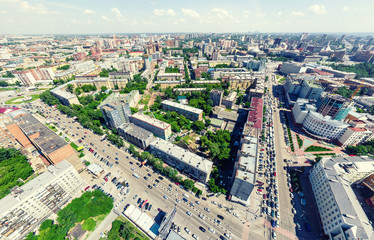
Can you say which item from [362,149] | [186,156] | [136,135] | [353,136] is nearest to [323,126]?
[353,136]

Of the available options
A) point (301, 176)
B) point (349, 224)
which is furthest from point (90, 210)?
point (301, 176)

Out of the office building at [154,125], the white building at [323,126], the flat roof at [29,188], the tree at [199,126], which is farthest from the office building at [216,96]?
the flat roof at [29,188]

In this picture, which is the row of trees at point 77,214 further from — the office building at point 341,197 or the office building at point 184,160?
Answer: the office building at point 341,197

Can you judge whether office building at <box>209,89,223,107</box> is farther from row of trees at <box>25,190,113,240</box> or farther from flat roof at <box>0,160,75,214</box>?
flat roof at <box>0,160,75,214</box>

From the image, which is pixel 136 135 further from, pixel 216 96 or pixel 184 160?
pixel 216 96

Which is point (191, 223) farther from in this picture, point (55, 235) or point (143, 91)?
point (143, 91)
